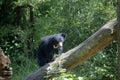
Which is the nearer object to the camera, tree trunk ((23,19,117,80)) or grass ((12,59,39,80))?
tree trunk ((23,19,117,80))

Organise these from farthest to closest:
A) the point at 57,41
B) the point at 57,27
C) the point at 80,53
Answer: the point at 57,27 < the point at 57,41 < the point at 80,53

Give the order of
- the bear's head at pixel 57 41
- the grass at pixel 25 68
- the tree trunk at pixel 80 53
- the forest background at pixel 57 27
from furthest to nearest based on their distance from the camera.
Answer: the grass at pixel 25 68 < the forest background at pixel 57 27 < the bear's head at pixel 57 41 < the tree trunk at pixel 80 53

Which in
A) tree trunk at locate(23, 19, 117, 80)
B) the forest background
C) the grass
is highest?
tree trunk at locate(23, 19, 117, 80)

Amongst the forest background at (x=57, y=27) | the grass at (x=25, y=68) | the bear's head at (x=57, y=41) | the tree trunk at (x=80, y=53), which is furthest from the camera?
the grass at (x=25, y=68)

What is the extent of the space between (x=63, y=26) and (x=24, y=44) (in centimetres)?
214

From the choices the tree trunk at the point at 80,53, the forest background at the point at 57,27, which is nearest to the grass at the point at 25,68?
the forest background at the point at 57,27

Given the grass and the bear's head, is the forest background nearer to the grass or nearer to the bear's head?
the grass

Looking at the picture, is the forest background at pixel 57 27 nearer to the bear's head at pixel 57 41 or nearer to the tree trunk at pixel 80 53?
the tree trunk at pixel 80 53

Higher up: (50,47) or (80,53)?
(80,53)

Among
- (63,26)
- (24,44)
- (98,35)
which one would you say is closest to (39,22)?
(24,44)

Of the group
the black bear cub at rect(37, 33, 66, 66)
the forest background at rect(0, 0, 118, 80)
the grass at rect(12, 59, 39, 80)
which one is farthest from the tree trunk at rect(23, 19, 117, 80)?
the grass at rect(12, 59, 39, 80)

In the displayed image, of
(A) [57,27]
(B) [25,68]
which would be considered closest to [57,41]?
(A) [57,27]

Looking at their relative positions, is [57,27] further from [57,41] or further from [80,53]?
[80,53]

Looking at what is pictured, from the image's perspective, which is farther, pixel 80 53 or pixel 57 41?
pixel 57 41
